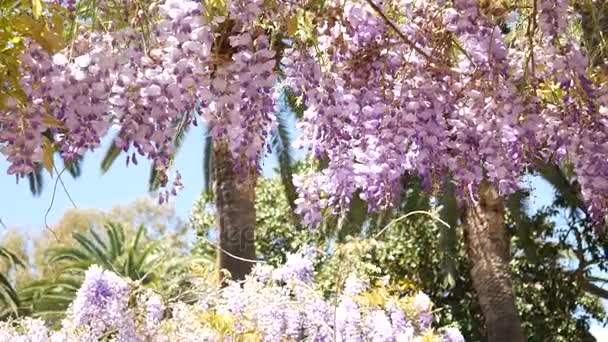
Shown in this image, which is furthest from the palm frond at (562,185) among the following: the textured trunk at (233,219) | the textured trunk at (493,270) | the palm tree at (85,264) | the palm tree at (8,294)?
the palm tree at (8,294)

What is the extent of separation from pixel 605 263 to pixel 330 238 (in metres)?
4.72

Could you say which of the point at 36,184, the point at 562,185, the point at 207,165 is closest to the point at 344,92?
the point at 207,165

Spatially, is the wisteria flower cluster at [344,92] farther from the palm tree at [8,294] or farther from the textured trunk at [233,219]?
the palm tree at [8,294]

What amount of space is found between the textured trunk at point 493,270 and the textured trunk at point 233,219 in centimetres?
316

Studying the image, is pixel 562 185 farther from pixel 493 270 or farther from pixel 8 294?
pixel 8 294

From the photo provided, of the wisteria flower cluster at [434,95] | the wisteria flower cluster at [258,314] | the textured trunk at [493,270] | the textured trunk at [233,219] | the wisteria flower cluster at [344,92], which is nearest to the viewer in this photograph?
the wisteria flower cluster at [344,92]

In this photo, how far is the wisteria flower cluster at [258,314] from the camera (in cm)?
705

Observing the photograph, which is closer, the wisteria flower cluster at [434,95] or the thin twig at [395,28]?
the thin twig at [395,28]

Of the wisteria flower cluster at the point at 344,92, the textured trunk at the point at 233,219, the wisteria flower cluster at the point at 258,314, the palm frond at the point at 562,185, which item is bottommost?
the wisteria flower cluster at the point at 344,92

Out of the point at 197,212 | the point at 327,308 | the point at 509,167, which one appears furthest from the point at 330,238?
the point at 509,167

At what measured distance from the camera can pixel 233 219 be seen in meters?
12.4

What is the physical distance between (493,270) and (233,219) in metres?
3.79

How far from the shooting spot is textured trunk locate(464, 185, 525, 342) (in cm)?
1374

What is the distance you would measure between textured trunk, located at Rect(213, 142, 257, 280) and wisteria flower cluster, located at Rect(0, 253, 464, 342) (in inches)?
158
